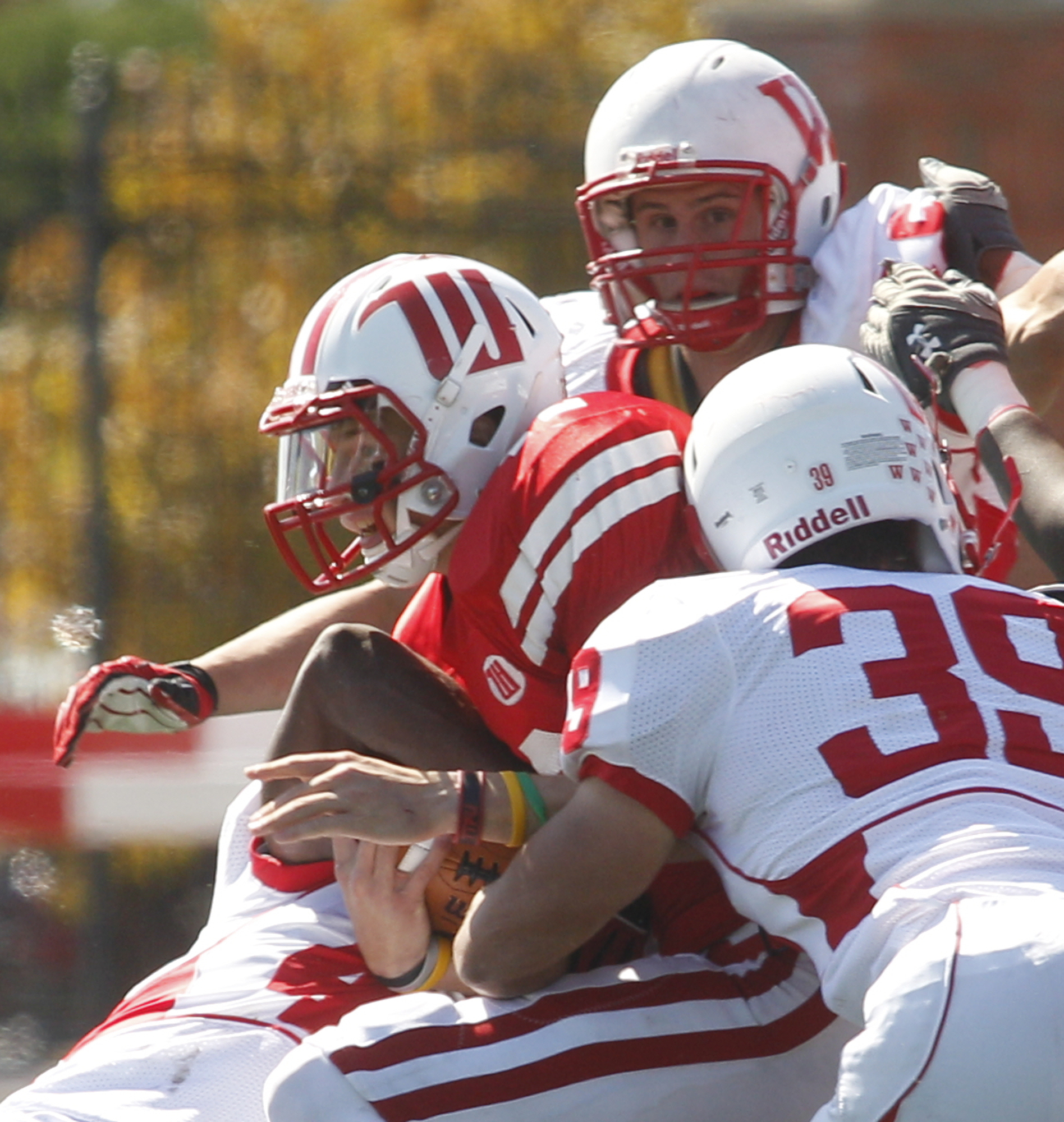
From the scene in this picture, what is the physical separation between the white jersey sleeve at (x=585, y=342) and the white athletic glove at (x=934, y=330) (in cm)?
65

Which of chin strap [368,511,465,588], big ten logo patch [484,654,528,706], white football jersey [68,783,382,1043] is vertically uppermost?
chin strap [368,511,465,588]

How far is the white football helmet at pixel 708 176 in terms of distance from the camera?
10.6ft

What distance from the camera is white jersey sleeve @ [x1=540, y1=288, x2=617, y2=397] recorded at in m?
3.41

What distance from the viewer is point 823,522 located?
228 cm

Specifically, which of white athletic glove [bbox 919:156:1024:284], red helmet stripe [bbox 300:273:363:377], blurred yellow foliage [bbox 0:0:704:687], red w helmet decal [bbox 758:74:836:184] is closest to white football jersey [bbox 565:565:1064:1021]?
red helmet stripe [bbox 300:273:363:377]

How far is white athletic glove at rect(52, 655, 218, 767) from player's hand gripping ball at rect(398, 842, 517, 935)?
27.6 inches

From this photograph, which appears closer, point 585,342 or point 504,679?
point 504,679

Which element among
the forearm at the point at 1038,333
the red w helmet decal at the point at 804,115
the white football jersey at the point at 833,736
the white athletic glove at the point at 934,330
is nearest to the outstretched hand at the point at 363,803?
the white football jersey at the point at 833,736

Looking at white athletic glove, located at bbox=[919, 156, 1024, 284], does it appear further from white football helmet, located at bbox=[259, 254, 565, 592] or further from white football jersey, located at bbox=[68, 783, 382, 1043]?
white football jersey, located at bbox=[68, 783, 382, 1043]

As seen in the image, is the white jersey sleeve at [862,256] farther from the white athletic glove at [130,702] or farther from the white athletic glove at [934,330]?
the white athletic glove at [130,702]

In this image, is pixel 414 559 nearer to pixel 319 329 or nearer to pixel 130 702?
pixel 319 329

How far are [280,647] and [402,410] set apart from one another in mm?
703

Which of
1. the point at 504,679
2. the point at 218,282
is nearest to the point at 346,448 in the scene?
the point at 504,679

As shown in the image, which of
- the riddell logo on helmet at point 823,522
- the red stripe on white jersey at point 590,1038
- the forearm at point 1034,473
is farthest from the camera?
the forearm at point 1034,473
